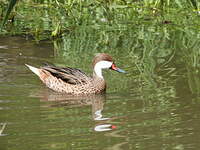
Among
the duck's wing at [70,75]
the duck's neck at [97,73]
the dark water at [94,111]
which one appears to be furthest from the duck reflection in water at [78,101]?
the duck's neck at [97,73]

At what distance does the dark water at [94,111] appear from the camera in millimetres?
5902

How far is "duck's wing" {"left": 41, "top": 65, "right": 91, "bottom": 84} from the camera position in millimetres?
8859

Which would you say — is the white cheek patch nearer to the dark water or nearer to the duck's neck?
the duck's neck

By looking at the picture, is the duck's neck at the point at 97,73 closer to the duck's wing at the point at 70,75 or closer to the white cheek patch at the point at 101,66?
the white cheek patch at the point at 101,66

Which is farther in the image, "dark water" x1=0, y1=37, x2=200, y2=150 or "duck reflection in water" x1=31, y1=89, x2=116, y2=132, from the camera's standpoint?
"duck reflection in water" x1=31, y1=89, x2=116, y2=132

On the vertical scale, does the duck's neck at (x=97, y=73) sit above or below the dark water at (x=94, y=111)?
above

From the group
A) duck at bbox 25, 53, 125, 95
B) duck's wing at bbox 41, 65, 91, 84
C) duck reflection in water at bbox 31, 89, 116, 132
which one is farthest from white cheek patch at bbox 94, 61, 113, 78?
duck reflection in water at bbox 31, 89, 116, 132

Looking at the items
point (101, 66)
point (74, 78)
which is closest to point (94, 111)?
point (74, 78)

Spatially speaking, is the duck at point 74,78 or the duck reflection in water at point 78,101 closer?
the duck reflection in water at point 78,101

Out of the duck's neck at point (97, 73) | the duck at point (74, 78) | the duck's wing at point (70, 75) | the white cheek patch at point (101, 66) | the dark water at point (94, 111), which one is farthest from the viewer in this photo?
the duck's neck at point (97, 73)

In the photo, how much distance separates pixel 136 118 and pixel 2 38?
4720 millimetres

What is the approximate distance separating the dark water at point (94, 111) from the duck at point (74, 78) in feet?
0.54

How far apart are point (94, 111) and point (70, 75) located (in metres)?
1.59

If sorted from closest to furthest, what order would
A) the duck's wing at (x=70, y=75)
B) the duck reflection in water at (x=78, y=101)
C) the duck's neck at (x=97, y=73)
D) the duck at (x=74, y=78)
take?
the duck reflection in water at (x=78, y=101) < the duck at (x=74, y=78) < the duck's wing at (x=70, y=75) < the duck's neck at (x=97, y=73)
